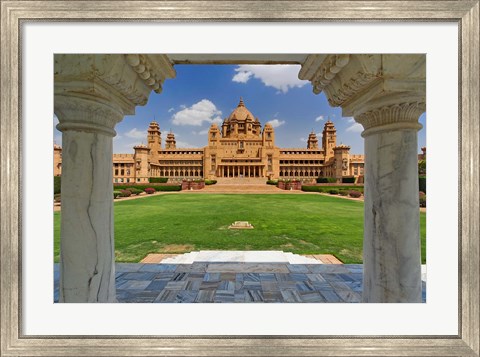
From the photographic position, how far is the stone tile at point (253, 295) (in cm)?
365

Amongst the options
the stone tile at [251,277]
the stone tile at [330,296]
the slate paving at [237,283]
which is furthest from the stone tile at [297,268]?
the stone tile at [330,296]

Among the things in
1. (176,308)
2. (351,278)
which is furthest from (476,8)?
(351,278)

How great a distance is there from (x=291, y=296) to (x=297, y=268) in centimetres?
122

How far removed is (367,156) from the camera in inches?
106

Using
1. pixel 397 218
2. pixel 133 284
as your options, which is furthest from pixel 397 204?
pixel 133 284

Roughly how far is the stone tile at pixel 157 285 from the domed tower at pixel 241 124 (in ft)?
259

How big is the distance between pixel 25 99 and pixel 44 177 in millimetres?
504

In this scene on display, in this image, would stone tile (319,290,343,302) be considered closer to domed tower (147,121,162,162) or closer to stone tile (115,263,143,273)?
stone tile (115,263,143,273)

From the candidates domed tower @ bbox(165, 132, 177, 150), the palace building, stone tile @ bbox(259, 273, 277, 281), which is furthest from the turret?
stone tile @ bbox(259, 273, 277, 281)

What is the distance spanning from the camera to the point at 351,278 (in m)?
4.41

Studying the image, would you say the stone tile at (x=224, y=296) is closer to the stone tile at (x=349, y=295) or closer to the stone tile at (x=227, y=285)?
the stone tile at (x=227, y=285)

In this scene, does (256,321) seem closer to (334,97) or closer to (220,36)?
(220,36)

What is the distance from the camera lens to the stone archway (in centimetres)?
218

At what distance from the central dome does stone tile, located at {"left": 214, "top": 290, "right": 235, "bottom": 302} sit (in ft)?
283
